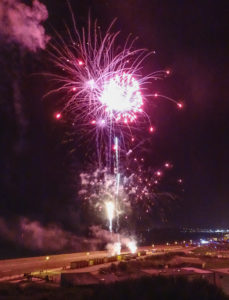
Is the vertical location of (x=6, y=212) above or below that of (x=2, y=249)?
above

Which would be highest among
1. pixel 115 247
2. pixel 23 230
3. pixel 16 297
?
pixel 23 230

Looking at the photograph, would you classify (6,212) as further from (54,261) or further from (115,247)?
(54,261)

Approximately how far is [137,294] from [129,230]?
256ft

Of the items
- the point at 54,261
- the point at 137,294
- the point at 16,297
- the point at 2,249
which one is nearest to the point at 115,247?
the point at 54,261

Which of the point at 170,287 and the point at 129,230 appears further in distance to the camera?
the point at 129,230

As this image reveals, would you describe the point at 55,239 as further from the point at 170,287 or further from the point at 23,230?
the point at 170,287

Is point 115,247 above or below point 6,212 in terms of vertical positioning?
below

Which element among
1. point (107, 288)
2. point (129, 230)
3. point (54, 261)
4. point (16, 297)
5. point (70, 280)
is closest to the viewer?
point (107, 288)

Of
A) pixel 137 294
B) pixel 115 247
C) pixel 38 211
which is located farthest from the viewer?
pixel 38 211

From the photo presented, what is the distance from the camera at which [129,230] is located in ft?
315

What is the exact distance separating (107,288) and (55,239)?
425ft

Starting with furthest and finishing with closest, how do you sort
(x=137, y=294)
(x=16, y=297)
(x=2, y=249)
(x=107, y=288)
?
1. (x=2, y=249)
2. (x=16, y=297)
3. (x=107, y=288)
4. (x=137, y=294)

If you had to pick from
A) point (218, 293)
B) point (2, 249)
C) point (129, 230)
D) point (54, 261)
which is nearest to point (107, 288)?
point (218, 293)

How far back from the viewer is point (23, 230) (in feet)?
482
